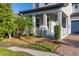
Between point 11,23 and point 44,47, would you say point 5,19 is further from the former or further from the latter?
point 44,47

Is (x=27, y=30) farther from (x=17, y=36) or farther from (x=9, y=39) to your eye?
(x=9, y=39)

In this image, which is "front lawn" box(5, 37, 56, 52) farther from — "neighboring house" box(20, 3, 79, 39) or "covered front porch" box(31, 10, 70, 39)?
"neighboring house" box(20, 3, 79, 39)

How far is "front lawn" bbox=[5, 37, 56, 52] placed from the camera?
10.4m

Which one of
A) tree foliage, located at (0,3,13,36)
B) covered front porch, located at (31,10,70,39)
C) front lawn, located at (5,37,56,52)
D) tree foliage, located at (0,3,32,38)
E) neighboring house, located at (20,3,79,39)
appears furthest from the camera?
neighboring house, located at (20,3,79,39)

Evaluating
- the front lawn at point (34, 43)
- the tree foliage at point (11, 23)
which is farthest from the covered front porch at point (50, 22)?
the front lawn at point (34, 43)

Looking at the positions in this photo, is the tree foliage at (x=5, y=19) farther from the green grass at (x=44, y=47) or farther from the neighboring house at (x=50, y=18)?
the neighboring house at (x=50, y=18)

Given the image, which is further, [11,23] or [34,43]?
[11,23]

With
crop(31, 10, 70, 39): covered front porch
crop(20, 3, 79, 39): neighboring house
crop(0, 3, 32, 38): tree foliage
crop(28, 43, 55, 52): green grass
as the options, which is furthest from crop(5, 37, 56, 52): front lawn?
crop(20, 3, 79, 39): neighboring house

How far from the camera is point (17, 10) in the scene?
11242 mm

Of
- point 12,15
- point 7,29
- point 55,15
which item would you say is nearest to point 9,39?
point 7,29

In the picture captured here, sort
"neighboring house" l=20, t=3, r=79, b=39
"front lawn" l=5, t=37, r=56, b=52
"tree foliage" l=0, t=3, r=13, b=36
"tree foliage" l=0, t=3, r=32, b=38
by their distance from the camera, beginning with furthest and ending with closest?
"neighboring house" l=20, t=3, r=79, b=39 → "tree foliage" l=0, t=3, r=32, b=38 → "tree foliage" l=0, t=3, r=13, b=36 → "front lawn" l=5, t=37, r=56, b=52

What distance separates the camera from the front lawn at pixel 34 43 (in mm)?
10430

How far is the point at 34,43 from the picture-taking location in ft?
36.9

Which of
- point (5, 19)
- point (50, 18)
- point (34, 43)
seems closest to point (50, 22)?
point (50, 18)
